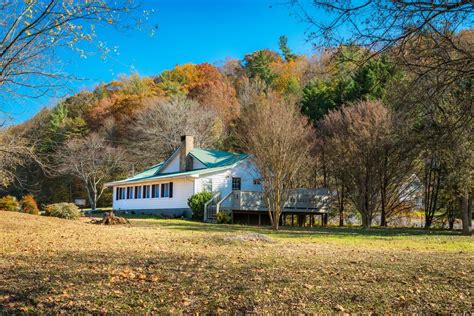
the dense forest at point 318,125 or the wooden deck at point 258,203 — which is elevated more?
the dense forest at point 318,125

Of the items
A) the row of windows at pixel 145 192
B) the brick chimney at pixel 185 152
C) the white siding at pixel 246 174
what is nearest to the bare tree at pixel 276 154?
the white siding at pixel 246 174

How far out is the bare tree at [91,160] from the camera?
4506 cm

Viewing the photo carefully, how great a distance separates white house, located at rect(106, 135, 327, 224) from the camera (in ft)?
90.9

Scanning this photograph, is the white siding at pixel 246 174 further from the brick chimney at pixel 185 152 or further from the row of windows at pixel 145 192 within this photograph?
the row of windows at pixel 145 192

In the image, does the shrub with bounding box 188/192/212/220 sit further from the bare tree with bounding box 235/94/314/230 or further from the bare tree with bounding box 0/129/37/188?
the bare tree with bounding box 0/129/37/188

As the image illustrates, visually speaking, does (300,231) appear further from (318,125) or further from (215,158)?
(318,125)

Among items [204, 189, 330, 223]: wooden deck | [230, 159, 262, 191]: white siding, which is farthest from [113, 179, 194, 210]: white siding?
[230, 159, 262, 191]: white siding

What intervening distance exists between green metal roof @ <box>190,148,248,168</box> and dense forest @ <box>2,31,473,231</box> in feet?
4.70

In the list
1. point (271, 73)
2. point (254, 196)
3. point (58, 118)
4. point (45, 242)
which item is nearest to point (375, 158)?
point (254, 196)

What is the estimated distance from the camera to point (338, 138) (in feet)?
87.7

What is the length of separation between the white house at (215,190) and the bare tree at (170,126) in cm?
920

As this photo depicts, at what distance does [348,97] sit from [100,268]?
29216mm

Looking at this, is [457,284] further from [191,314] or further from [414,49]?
[191,314]

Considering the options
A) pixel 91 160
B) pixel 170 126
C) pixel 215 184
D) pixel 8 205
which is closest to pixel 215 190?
pixel 215 184
